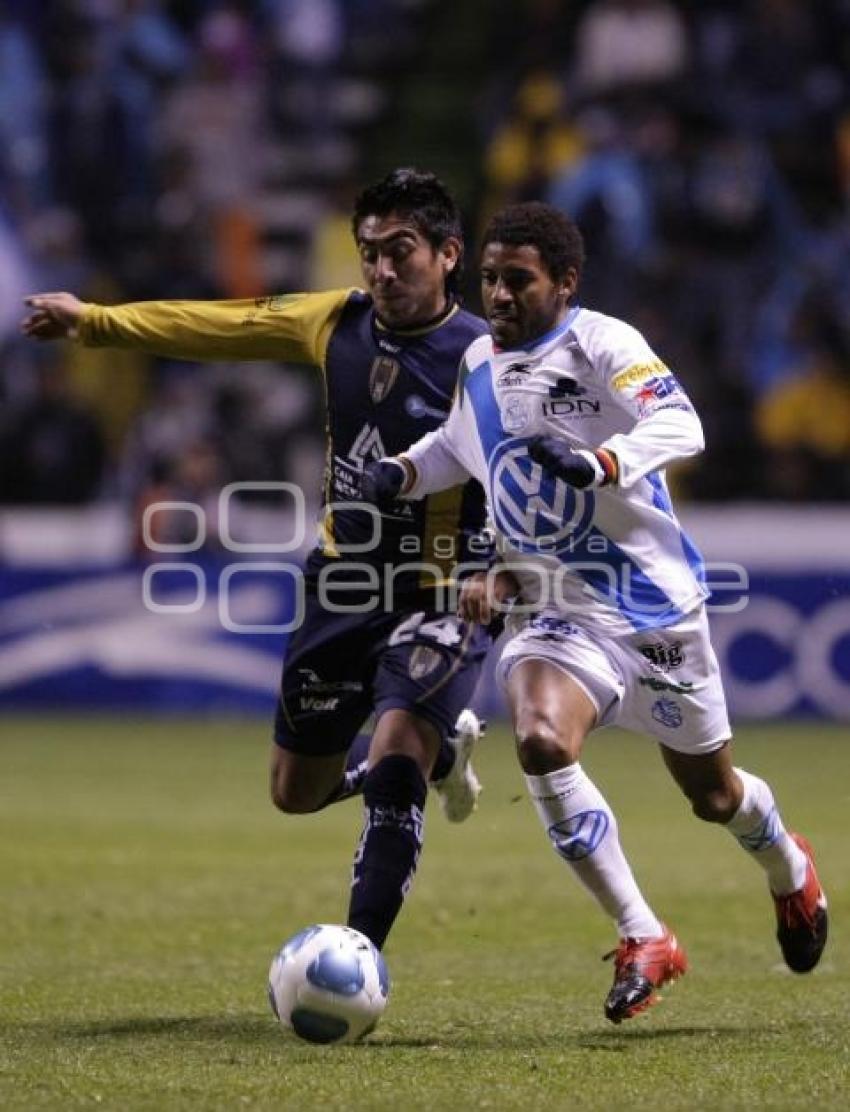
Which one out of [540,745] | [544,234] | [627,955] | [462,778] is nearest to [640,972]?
[627,955]

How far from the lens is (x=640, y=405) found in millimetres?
6020

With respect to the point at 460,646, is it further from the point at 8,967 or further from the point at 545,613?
the point at 8,967

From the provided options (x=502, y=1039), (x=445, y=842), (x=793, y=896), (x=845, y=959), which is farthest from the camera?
(x=445, y=842)

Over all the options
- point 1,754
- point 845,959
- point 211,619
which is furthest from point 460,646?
point 211,619

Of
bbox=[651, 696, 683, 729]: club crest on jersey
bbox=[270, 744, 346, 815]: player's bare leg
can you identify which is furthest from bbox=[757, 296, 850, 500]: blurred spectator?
bbox=[651, 696, 683, 729]: club crest on jersey

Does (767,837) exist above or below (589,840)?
below

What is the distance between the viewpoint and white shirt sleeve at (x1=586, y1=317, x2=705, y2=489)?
231 inches

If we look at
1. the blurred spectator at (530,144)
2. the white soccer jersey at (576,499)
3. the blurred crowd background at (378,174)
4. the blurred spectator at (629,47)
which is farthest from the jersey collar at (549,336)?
the blurred spectator at (629,47)

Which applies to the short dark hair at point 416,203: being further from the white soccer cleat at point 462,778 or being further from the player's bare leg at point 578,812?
the white soccer cleat at point 462,778

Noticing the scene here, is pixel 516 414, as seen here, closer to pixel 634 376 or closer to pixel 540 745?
pixel 634 376

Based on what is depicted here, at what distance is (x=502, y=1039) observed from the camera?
582 centimetres

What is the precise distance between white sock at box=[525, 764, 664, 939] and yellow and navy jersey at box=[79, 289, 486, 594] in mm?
926

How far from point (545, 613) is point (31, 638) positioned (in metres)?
11.4

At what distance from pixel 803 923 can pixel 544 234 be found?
7.50ft
